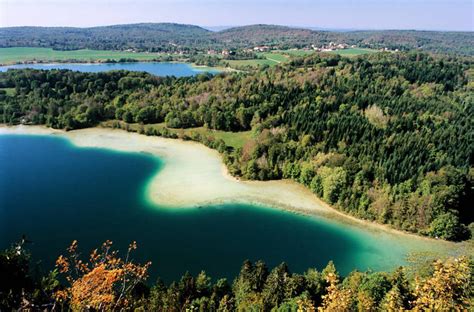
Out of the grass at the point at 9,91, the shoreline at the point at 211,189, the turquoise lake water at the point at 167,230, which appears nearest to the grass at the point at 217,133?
the shoreline at the point at 211,189

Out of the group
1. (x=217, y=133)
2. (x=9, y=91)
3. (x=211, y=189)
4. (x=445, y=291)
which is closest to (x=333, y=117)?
(x=217, y=133)

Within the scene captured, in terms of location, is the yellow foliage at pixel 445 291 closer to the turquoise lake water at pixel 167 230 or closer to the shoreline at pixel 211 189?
the turquoise lake water at pixel 167 230

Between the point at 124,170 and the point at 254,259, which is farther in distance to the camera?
the point at 124,170

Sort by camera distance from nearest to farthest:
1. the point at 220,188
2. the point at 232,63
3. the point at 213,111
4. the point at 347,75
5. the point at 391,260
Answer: the point at 391,260
the point at 220,188
the point at 213,111
the point at 347,75
the point at 232,63

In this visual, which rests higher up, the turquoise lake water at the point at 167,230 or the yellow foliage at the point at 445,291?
the yellow foliage at the point at 445,291

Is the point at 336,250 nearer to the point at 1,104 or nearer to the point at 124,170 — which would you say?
the point at 124,170

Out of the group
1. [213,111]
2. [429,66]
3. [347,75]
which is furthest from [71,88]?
[429,66]

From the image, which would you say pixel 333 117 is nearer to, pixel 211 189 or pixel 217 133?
pixel 217 133
